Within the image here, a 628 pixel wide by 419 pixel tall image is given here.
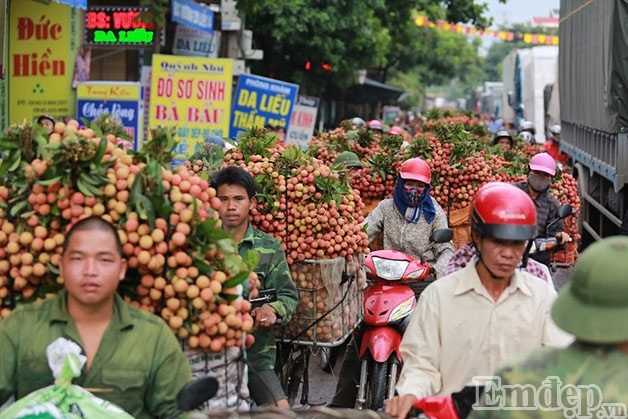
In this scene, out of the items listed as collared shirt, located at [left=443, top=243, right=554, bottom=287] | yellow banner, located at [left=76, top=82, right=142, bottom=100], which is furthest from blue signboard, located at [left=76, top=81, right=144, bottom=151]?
collared shirt, located at [left=443, top=243, right=554, bottom=287]

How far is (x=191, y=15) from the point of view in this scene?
57.1 ft

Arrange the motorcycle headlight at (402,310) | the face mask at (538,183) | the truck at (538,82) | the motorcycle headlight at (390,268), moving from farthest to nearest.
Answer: the truck at (538,82), the face mask at (538,183), the motorcycle headlight at (390,268), the motorcycle headlight at (402,310)

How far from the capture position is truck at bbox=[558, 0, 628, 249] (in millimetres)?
13602

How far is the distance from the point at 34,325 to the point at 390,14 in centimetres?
3061

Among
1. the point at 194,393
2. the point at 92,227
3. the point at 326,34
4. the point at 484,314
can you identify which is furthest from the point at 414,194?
the point at 326,34

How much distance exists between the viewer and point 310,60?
29.2 metres

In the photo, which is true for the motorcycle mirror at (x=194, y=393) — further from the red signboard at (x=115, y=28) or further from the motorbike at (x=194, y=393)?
the red signboard at (x=115, y=28)

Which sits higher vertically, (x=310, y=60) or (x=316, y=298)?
(x=310, y=60)

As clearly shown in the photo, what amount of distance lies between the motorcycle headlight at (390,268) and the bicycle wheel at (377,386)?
66cm

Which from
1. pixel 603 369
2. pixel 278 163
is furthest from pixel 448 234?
pixel 603 369

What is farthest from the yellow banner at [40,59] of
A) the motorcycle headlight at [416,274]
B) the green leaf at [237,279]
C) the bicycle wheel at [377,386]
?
the green leaf at [237,279]

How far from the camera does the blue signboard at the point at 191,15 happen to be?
1656 centimetres

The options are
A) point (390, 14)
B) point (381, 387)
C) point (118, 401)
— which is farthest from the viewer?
point (390, 14)

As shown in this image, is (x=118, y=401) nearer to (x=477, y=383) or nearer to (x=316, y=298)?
(x=477, y=383)
